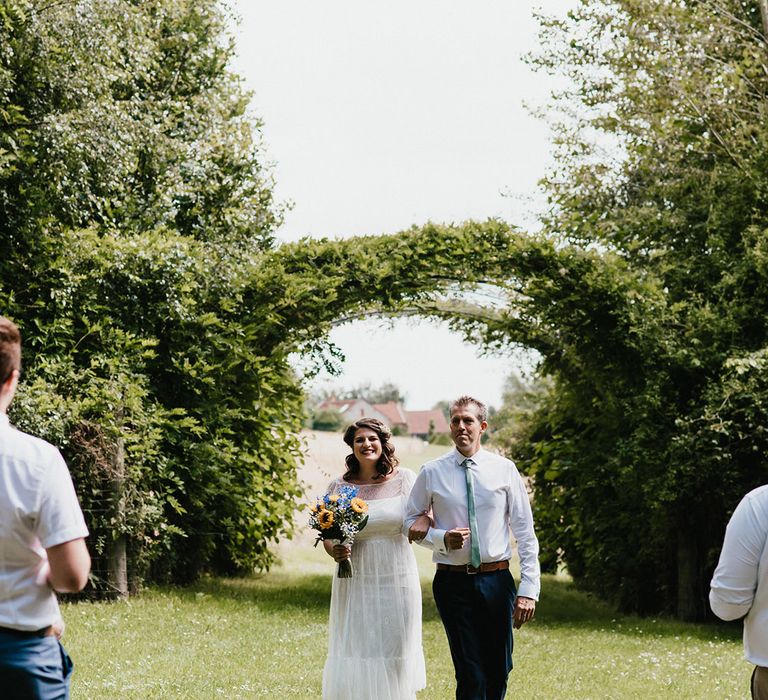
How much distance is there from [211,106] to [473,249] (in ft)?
24.6

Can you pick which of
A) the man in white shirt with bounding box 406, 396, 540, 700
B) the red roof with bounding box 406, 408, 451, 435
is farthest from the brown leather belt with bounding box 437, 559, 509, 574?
the red roof with bounding box 406, 408, 451, 435

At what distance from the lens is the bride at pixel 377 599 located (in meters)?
5.93

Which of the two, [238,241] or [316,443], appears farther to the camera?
[316,443]

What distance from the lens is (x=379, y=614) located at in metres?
6.00

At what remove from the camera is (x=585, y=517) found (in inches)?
531

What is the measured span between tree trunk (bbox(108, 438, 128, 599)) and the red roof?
275 feet

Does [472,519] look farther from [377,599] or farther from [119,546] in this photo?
[119,546]

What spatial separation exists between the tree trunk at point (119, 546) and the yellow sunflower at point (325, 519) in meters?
6.11

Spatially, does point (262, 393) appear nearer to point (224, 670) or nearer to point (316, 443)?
point (224, 670)

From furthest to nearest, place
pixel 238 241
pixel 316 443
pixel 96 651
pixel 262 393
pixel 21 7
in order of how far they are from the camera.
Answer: pixel 316 443, pixel 238 241, pixel 262 393, pixel 21 7, pixel 96 651

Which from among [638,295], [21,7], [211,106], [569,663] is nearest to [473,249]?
[638,295]

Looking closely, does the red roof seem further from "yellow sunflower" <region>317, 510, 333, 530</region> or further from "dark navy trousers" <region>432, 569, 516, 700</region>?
"dark navy trousers" <region>432, 569, 516, 700</region>

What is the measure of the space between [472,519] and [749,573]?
2.27 metres

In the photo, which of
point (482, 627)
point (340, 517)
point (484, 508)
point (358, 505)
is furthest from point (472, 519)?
point (340, 517)
